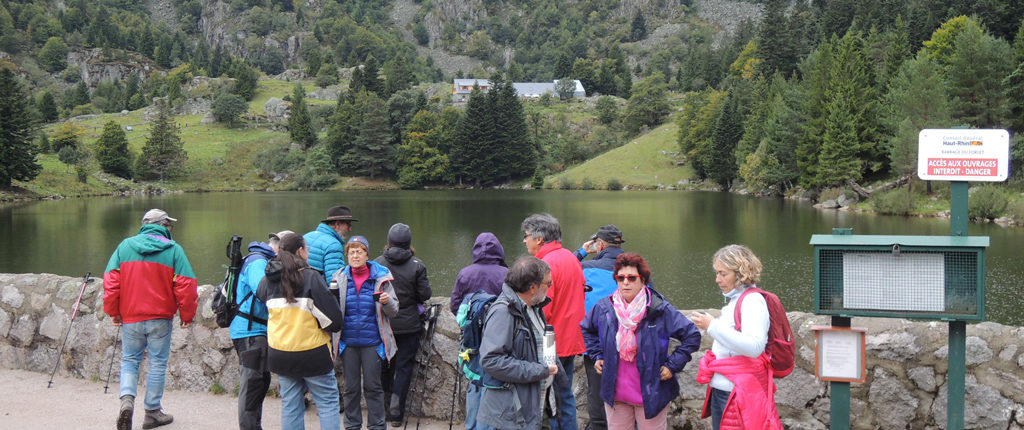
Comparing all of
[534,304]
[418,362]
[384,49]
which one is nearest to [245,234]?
[418,362]

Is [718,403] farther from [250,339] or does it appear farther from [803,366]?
[250,339]

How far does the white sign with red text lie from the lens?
3.62 meters

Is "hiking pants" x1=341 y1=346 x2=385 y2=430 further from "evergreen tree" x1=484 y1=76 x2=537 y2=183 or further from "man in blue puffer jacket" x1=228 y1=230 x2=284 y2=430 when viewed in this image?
"evergreen tree" x1=484 y1=76 x2=537 y2=183

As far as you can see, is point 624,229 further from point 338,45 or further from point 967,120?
point 338,45

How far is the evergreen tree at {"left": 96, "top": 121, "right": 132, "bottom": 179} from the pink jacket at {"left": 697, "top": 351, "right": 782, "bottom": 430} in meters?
83.9

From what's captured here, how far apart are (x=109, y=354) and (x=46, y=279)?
1.20 meters

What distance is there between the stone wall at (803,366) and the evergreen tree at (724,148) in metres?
67.0

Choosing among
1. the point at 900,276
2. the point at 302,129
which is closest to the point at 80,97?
the point at 302,129

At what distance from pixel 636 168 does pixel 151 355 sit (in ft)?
244

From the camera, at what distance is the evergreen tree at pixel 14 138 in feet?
182

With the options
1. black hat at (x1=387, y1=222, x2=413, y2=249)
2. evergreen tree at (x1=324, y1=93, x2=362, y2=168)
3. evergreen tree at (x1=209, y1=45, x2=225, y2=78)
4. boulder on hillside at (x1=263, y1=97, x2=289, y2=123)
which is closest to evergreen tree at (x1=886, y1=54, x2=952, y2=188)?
black hat at (x1=387, y1=222, x2=413, y2=249)

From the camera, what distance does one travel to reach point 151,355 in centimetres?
569

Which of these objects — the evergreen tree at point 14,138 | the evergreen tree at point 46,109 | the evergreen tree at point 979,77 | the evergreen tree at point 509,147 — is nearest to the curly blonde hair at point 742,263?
the evergreen tree at point 979,77

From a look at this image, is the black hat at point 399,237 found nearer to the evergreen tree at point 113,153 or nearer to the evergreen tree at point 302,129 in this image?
the evergreen tree at point 113,153
